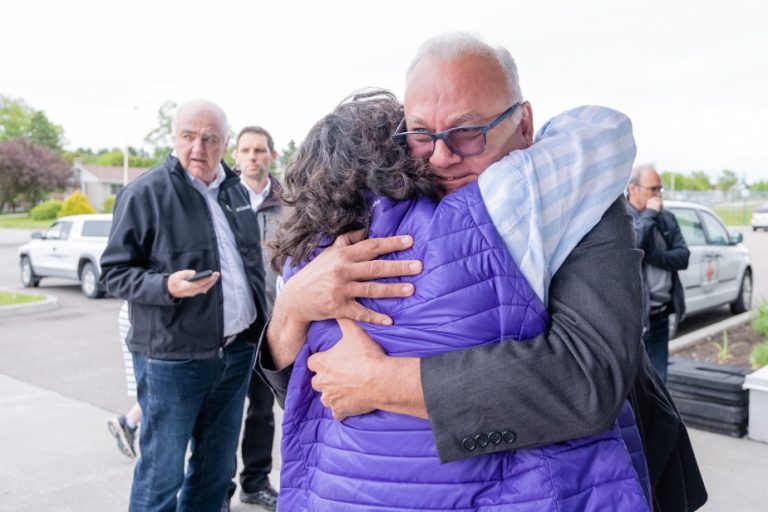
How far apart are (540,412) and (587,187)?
440 mm

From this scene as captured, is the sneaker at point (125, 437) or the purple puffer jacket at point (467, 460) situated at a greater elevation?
the purple puffer jacket at point (467, 460)

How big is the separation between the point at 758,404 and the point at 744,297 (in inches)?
243

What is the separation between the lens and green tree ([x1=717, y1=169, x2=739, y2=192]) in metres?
84.0

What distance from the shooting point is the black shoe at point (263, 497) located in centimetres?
410

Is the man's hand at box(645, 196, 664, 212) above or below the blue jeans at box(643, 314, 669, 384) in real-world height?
above

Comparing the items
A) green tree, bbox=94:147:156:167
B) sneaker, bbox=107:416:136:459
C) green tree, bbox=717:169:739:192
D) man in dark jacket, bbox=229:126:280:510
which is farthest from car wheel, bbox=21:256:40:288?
green tree, bbox=717:169:739:192

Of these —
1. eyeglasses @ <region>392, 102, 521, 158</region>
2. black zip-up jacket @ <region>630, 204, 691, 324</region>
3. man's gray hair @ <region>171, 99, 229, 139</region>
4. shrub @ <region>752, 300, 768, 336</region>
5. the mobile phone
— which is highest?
man's gray hair @ <region>171, 99, 229, 139</region>

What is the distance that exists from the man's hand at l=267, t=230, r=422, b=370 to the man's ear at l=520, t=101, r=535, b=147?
414 mm

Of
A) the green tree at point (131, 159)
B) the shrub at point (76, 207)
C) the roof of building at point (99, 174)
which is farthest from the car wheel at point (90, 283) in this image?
the roof of building at point (99, 174)

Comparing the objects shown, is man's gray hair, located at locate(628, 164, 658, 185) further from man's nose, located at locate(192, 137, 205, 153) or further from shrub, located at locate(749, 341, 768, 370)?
man's nose, located at locate(192, 137, 205, 153)

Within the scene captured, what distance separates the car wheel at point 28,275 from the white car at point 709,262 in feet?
43.7

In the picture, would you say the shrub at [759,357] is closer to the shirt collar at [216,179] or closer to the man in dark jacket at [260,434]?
the man in dark jacket at [260,434]

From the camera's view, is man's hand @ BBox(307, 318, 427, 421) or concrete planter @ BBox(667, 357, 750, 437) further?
concrete planter @ BBox(667, 357, 750, 437)

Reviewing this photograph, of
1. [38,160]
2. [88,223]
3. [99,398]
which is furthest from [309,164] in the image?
[38,160]
